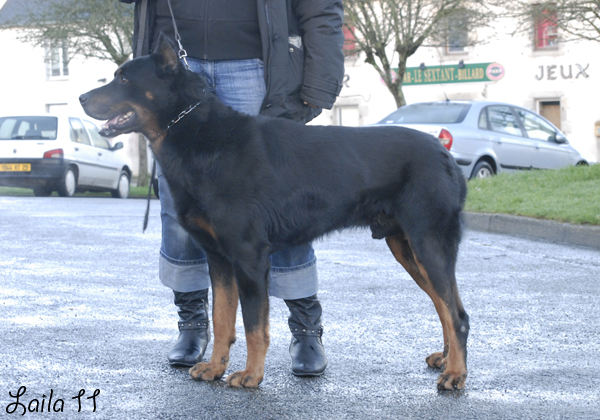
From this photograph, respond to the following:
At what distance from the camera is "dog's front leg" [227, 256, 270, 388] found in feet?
11.2

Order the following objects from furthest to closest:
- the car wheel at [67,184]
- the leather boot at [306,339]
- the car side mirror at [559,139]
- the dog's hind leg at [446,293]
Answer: the car wheel at [67,184], the car side mirror at [559,139], the leather boot at [306,339], the dog's hind leg at [446,293]

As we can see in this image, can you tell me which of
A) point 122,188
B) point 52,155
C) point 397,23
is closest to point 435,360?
point 52,155

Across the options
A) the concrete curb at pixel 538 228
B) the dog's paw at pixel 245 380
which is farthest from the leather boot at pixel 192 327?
the concrete curb at pixel 538 228

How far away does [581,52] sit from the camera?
29781 mm

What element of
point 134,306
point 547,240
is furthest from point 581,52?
point 134,306

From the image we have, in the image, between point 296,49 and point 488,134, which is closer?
point 296,49

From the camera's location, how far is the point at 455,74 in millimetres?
31453

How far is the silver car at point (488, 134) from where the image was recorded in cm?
1246

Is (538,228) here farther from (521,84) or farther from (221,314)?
(521,84)

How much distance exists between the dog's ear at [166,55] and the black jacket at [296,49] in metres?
0.39

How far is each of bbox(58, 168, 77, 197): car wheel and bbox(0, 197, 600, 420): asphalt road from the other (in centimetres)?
912

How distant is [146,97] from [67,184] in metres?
13.5

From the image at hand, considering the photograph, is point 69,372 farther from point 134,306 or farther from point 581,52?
point 581,52

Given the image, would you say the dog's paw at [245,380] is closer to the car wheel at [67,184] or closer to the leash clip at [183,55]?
the leash clip at [183,55]
